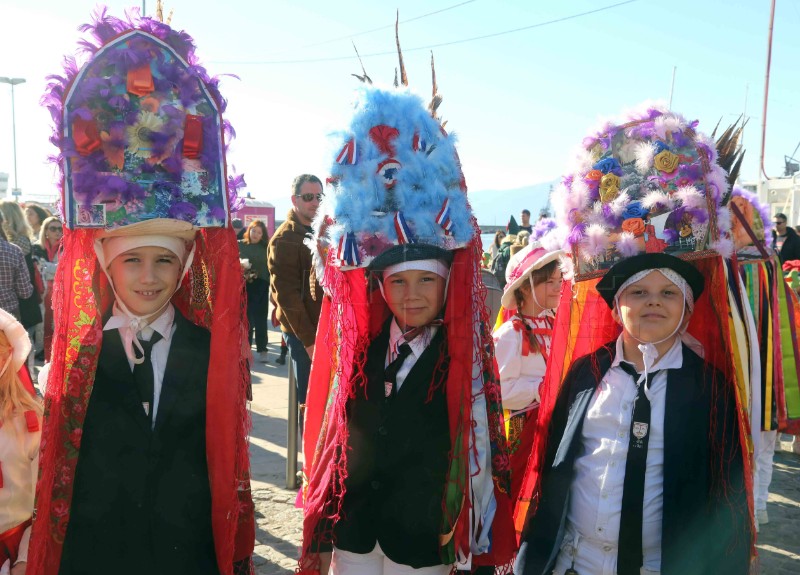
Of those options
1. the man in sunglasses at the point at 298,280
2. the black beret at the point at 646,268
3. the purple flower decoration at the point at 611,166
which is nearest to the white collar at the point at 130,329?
the black beret at the point at 646,268

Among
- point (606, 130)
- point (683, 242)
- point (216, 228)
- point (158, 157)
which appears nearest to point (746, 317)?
point (683, 242)

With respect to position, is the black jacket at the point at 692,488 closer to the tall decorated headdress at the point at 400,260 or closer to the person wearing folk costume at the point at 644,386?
the person wearing folk costume at the point at 644,386

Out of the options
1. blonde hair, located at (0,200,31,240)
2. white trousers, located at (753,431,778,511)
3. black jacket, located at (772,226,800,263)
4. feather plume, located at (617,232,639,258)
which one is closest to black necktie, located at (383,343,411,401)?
feather plume, located at (617,232,639,258)

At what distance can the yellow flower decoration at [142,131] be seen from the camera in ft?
7.73

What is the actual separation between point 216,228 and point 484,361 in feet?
3.63

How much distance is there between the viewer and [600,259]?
102 inches

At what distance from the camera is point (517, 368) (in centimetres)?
372

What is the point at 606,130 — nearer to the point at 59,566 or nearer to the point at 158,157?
the point at 158,157

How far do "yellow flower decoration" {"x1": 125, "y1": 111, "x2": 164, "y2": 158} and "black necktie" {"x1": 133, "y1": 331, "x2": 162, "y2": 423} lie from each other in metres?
0.68

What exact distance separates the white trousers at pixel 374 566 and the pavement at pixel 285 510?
1.51m

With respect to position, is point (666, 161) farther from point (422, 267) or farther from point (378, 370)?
point (378, 370)

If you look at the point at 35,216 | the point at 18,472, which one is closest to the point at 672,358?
the point at 18,472

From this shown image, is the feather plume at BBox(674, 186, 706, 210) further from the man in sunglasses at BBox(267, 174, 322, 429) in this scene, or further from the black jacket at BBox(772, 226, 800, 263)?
the black jacket at BBox(772, 226, 800, 263)

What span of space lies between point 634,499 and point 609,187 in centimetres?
114
